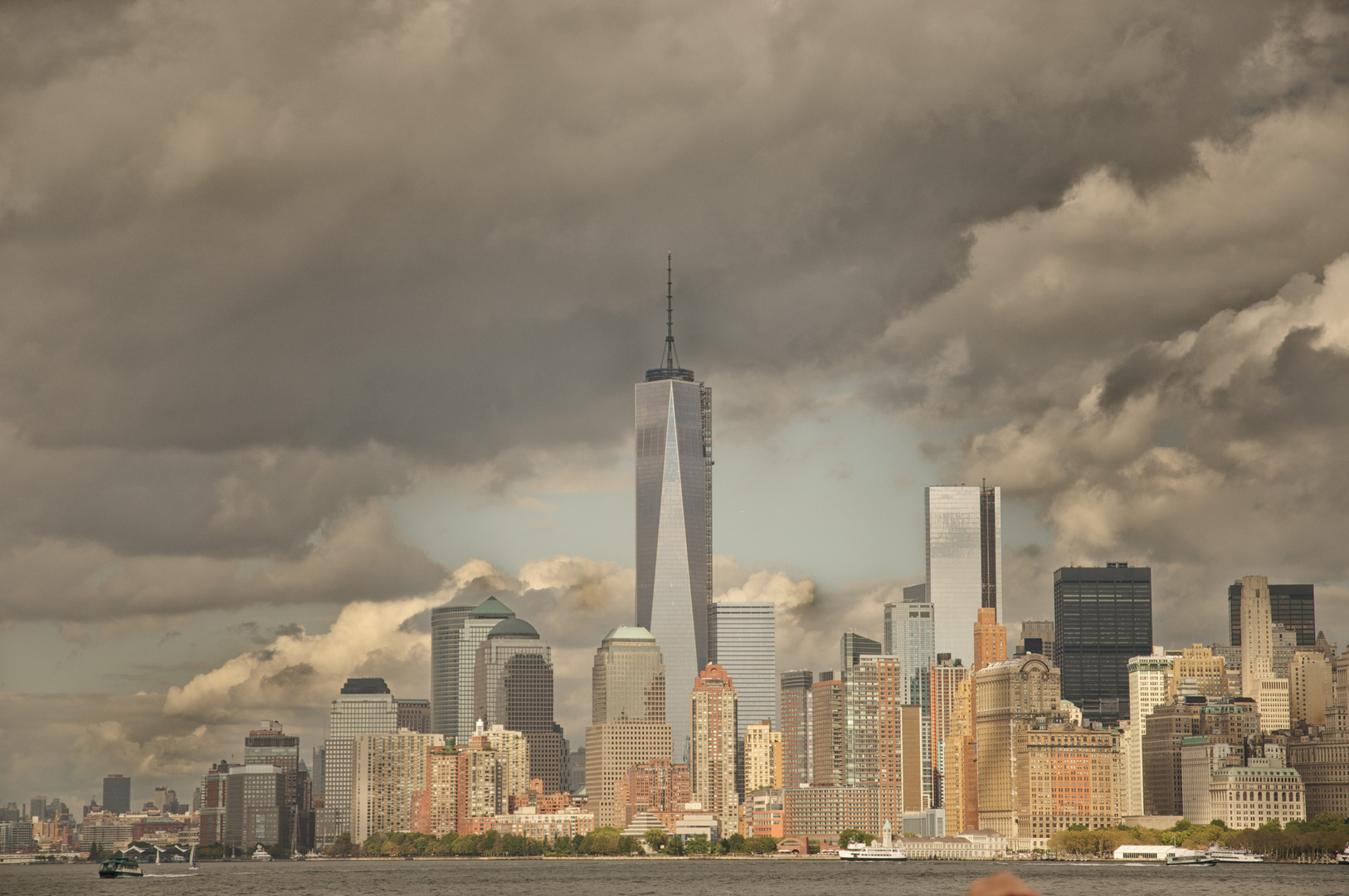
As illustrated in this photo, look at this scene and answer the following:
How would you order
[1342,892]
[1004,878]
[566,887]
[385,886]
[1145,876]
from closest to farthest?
[1004,878] < [1342,892] < [566,887] < [385,886] < [1145,876]

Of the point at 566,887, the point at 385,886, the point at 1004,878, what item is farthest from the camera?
the point at 385,886

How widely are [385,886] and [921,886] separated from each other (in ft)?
192

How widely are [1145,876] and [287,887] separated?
101m

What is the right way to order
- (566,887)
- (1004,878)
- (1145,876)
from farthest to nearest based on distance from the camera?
(1145,876) < (566,887) < (1004,878)

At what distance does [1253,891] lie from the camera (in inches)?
6191

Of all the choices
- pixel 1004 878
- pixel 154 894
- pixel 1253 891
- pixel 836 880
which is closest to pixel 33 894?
pixel 154 894

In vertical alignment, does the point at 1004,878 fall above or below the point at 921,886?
above

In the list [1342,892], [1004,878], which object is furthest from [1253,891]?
[1004,878]

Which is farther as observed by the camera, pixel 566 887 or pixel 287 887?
pixel 287 887

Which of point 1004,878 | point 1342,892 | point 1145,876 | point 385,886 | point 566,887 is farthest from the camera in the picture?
point 1145,876

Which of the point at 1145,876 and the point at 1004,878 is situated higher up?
the point at 1004,878

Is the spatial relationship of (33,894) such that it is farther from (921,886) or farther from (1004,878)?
(1004,878)

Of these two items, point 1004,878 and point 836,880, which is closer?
point 1004,878

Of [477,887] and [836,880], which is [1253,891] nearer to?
[836,880]
